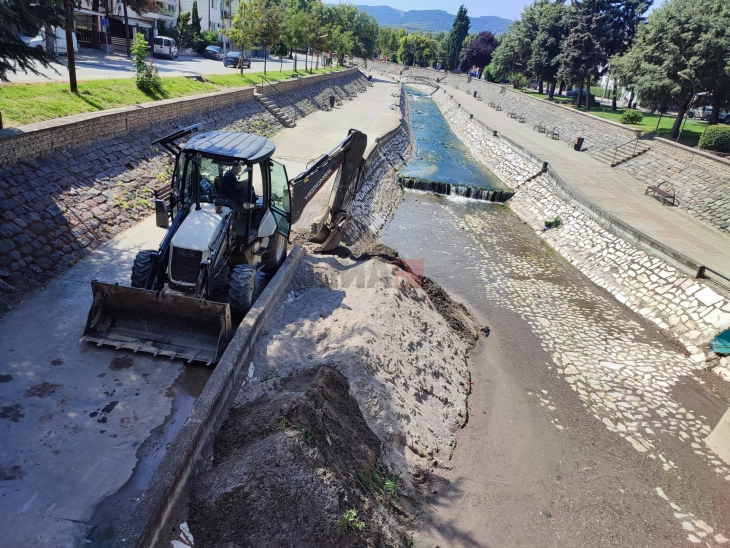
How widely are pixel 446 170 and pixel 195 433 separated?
25953 mm

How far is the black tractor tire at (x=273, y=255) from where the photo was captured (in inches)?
389

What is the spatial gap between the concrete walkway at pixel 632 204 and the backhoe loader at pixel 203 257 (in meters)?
12.6

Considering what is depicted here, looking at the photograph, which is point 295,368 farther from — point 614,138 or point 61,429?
point 614,138

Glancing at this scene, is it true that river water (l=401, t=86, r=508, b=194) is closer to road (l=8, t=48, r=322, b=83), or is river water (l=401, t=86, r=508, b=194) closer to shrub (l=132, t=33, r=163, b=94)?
shrub (l=132, t=33, r=163, b=94)

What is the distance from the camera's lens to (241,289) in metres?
8.27

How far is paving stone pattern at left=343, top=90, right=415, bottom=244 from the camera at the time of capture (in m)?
17.2

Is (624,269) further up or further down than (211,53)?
further down

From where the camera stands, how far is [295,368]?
776 centimetres

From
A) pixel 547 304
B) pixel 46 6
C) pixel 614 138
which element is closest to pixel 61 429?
pixel 46 6

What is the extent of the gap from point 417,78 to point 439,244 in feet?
242

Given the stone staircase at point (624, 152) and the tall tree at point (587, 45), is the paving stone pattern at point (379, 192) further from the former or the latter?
the tall tree at point (587, 45)

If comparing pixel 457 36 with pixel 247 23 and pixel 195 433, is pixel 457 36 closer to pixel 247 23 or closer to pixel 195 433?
pixel 247 23

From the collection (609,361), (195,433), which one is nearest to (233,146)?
(195,433)

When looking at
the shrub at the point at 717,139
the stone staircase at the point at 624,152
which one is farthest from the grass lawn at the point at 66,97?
the shrub at the point at 717,139
